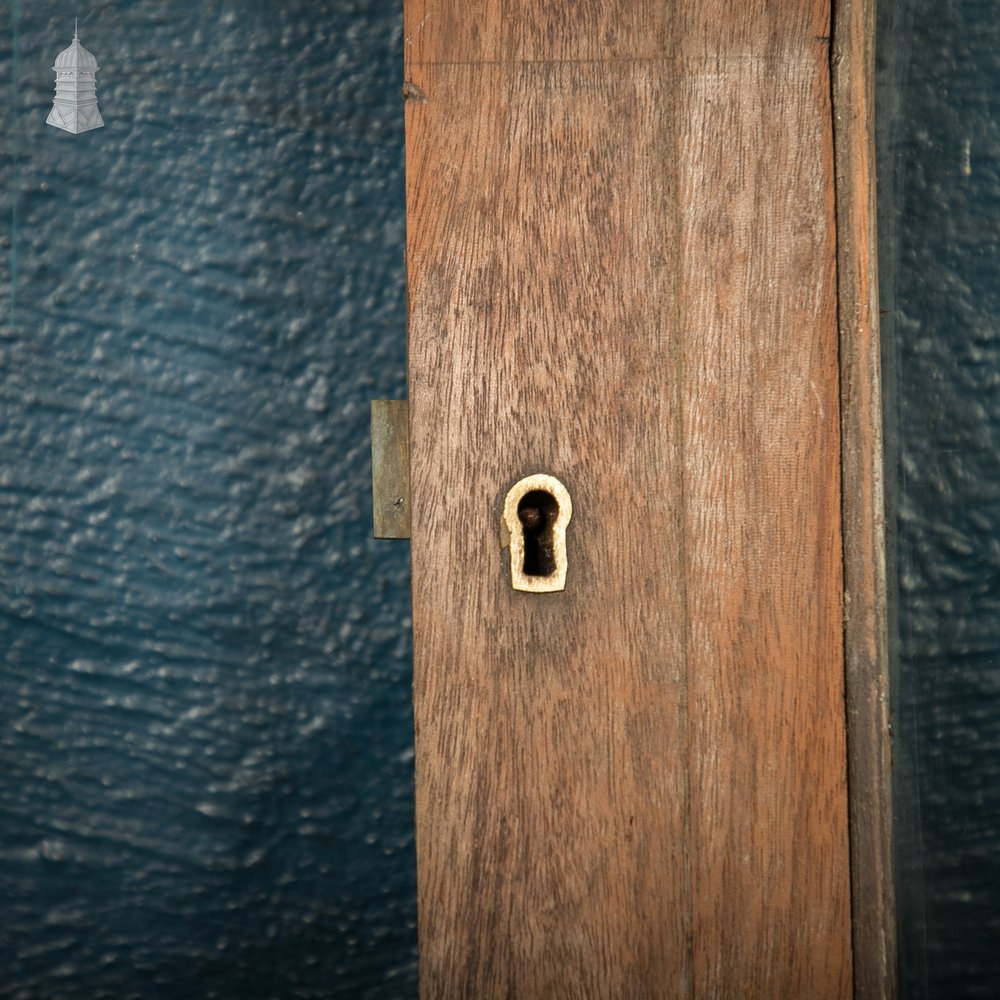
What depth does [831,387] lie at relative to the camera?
51cm

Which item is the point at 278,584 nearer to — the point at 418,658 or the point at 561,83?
the point at 418,658

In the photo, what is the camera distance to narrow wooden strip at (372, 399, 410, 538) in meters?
0.56

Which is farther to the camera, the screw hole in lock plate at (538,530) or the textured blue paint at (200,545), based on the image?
the textured blue paint at (200,545)

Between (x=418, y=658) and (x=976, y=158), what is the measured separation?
1.43 feet

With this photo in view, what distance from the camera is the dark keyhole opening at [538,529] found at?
50cm

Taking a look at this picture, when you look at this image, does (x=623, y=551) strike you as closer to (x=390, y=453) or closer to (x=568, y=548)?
(x=568, y=548)

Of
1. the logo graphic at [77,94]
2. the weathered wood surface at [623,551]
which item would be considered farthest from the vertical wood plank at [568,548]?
the logo graphic at [77,94]

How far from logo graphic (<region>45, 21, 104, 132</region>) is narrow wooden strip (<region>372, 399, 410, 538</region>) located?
0.29 meters

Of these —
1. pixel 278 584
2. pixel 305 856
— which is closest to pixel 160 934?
pixel 305 856

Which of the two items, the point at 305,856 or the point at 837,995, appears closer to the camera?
the point at 837,995

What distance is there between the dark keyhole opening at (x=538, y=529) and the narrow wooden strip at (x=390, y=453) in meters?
0.09

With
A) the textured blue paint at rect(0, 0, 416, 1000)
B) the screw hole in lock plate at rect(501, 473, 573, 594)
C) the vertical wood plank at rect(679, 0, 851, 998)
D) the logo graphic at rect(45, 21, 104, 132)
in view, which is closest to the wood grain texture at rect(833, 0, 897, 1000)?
the vertical wood plank at rect(679, 0, 851, 998)

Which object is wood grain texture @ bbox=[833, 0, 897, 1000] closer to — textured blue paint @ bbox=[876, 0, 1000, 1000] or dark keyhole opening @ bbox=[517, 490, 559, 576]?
textured blue paint @ bbox=[876, 0, 1000, 1000]

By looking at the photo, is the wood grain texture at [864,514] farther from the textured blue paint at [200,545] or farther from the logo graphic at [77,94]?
the logo graphic at [77,94]
